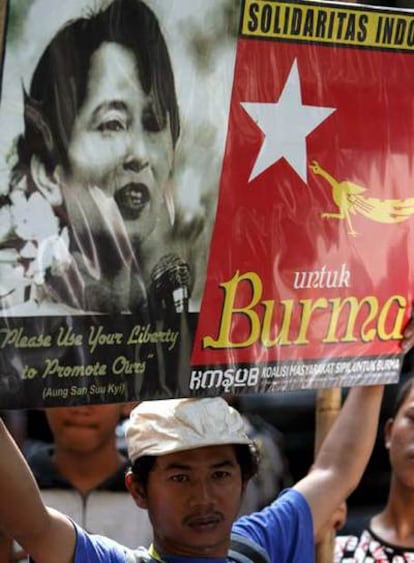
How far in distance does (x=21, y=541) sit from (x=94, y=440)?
5.13 feet

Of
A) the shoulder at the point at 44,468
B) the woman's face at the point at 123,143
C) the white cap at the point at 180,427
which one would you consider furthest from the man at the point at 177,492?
the shoulder at the point at 44,468

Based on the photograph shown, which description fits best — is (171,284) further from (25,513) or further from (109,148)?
(25,513)

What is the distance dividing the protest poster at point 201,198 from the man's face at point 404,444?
2.28 feet

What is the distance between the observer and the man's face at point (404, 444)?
3932 millimetres

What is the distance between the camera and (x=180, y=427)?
291 cm

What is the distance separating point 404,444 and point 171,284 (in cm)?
133

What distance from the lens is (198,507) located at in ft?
9.53

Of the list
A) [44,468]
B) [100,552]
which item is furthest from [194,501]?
[44,468]

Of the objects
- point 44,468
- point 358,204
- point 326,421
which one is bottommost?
point 44,468

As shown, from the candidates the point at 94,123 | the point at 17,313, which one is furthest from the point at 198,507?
the point at 94,123

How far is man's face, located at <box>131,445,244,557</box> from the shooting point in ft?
9.53

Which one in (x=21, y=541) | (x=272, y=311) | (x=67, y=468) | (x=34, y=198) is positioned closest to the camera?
(x=34, y=198)

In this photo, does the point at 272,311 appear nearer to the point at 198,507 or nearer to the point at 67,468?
the point at 198,507

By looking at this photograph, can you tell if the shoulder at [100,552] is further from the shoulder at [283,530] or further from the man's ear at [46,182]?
the man's ear at [46,182]
